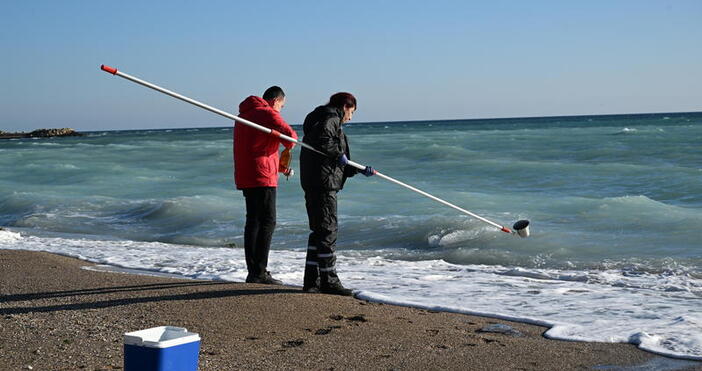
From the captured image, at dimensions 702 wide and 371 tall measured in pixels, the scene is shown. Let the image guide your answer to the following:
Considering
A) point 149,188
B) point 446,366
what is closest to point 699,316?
point 446,366

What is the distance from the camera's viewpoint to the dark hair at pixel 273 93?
686 cm

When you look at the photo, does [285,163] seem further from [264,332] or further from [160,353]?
[160,353]

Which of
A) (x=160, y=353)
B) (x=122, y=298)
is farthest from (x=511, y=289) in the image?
(x=160, y=353)

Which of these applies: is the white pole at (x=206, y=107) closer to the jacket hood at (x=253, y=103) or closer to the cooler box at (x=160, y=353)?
the jacket hood at (x=253, y=103)

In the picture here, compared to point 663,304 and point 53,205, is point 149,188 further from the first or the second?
point 663,304

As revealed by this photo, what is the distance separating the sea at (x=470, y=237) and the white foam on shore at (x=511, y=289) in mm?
18

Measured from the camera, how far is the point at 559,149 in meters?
30.6

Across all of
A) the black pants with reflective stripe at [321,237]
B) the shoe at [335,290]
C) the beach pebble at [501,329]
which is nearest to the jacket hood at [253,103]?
the black pants with reflective stripe at [321,237]

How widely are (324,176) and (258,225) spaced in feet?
2.86

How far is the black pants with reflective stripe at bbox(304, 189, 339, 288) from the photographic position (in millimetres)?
6516

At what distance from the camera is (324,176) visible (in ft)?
21.1

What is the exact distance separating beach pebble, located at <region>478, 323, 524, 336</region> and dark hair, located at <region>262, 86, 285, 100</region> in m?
2.46

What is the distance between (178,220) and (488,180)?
27.7ft

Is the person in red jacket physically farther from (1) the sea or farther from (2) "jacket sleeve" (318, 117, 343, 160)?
(1) the sea
